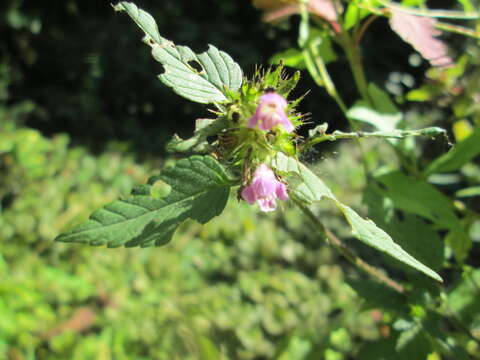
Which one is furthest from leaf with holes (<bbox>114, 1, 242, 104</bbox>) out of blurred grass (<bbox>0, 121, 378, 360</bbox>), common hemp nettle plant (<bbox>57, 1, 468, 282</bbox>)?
blurred grass (<bbox>0, 121, 378, 360</bbox>)

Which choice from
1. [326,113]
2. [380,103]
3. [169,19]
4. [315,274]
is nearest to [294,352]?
[380,103]

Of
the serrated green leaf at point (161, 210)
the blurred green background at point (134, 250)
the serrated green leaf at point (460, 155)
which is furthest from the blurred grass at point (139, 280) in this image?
the serrated green leaf at point (161, 210)

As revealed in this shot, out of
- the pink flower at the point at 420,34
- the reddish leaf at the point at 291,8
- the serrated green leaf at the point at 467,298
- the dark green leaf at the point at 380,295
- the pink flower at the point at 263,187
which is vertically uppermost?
the reddish leaf at the point at 291,8

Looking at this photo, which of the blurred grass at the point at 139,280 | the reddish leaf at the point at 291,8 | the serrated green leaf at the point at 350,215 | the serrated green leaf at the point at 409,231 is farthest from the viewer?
the blurred grass at the point at 139,280

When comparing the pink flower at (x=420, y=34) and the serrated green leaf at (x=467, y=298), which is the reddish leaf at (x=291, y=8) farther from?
the serrated green leaf at (x=467, y=298)

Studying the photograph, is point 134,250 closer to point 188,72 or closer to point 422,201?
point 422,201

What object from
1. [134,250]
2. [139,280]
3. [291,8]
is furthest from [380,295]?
[134,250]
